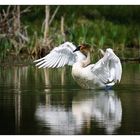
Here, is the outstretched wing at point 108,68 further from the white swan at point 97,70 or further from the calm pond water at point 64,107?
the calm pond water at point 64,107

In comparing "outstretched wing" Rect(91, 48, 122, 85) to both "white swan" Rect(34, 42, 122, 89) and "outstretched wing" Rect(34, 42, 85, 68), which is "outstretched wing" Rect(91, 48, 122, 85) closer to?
"white swan" Rect(34, 42, 122, 89)

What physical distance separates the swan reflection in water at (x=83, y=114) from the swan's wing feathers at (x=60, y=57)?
1.62 m

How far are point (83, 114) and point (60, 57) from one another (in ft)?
10.5

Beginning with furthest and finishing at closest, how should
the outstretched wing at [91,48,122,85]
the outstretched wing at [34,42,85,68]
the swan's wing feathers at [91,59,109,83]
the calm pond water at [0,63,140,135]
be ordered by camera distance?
the outstretched wing at [34,42,85,68], the swan's wing feathers at [91,59,109,83], the outstretched wing at [91,48,122,85], the calm pond water at [0,63,140,135]

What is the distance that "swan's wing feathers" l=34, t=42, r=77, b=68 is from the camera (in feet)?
41.1

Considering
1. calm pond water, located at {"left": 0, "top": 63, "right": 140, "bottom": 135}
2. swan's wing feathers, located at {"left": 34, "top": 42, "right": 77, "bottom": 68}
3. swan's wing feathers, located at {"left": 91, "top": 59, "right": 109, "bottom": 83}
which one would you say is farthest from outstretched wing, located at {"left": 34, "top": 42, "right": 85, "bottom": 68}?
swan's wing feathers, located at {"left": 91, "top": 59, "right": 109, "bottom": 83}

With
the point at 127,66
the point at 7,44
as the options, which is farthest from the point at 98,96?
the point at 7,44

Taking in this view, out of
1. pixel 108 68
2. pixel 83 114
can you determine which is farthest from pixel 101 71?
pixel 83 114

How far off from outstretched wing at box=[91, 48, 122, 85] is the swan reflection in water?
480 mm

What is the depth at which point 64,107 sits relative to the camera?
32.6 ft

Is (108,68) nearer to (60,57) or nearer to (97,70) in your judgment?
(97,70)

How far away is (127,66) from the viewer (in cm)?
1498

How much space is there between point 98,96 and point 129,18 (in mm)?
12096

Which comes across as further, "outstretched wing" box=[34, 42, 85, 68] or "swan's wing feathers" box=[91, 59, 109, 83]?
"outstretched wing" box=[34, 42, 85, 68]
